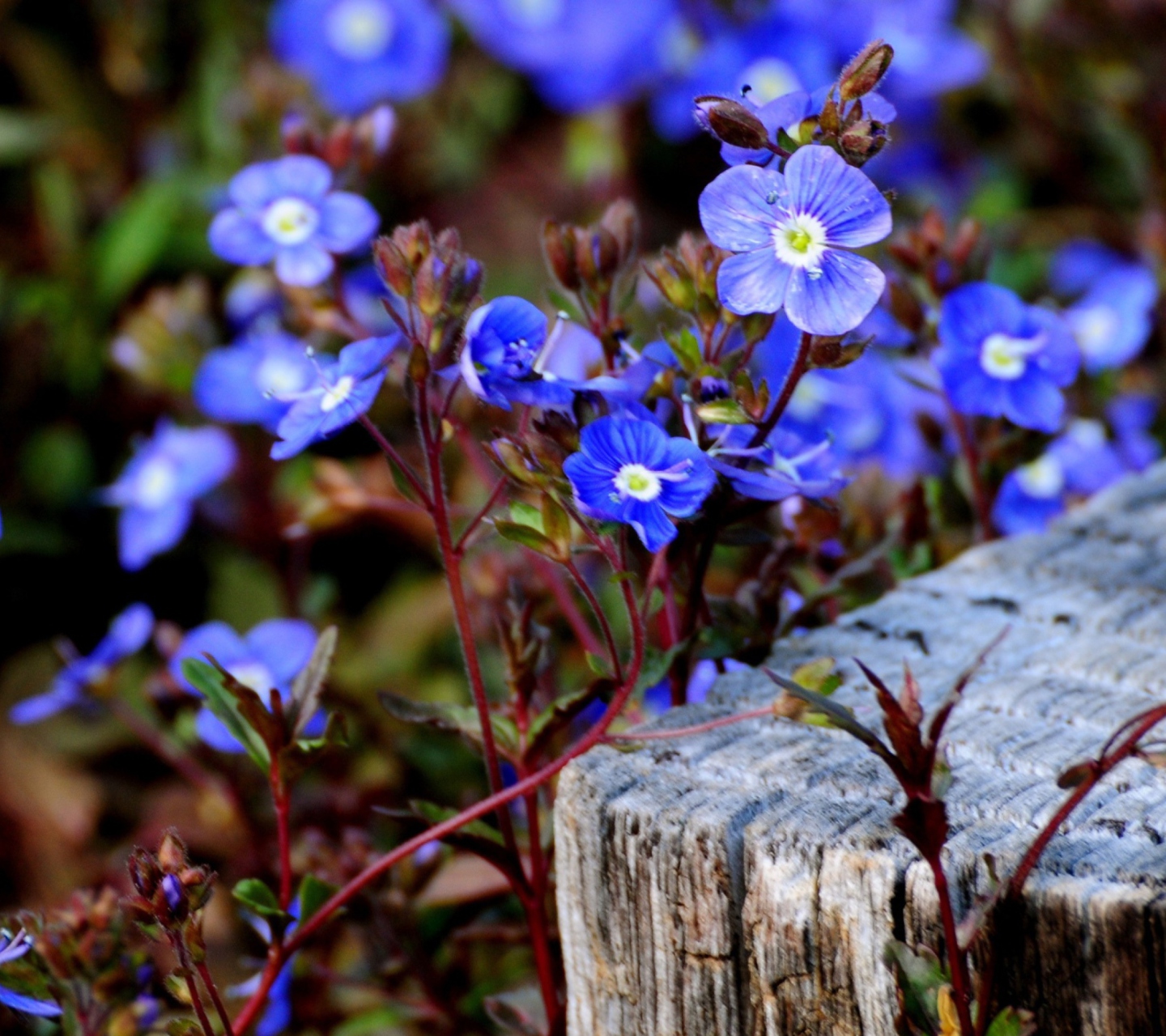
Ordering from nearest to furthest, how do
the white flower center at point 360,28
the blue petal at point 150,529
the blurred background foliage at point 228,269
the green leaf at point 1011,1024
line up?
the green leaf at point 1011,1024
the blue petal at point 150,529
the blurred background foliage at point 228,269
the white flower center at point 360,28

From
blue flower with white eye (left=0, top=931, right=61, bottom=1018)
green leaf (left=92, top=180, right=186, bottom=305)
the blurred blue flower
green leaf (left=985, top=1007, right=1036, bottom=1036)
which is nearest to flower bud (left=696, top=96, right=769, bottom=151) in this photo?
green leaf (left=985, top=1007, right=1036, bottom=1036)

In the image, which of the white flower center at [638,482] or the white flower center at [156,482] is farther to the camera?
the white flower center at [156,482]

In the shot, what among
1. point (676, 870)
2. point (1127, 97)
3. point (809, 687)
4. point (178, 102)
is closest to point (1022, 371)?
point (809, 687)

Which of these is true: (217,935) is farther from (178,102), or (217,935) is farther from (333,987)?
(178,102)

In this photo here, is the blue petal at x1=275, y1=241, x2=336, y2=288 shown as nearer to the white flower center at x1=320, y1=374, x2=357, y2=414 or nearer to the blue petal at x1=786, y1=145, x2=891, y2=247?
the white flower center at x1=320, y1=374, x2=357, y2=414

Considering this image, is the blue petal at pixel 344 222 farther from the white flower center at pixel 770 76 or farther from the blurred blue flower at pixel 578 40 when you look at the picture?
the blurred blue flower at pixel 578 40

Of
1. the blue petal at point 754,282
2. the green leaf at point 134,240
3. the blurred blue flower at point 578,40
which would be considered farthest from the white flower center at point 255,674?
the blurred blue flower at point 578,40
